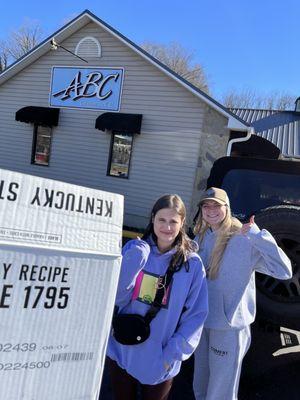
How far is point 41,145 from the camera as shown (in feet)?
45.7

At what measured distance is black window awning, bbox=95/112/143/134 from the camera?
464 inches

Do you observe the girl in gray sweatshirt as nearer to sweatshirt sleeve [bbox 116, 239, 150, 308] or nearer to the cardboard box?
sweatshirt sleeve [bbox 116, 239, 150, 308]

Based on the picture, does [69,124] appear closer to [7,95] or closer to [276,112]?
[7,95]

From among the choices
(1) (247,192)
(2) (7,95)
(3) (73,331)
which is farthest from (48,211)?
(2) (7,95)

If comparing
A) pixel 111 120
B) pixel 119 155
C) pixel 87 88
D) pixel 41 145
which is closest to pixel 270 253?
pixel 111 120

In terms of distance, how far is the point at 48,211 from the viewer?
56.0 inches

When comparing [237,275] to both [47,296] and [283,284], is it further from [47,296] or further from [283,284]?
[47,296]

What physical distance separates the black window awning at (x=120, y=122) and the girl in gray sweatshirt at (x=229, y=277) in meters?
9.49

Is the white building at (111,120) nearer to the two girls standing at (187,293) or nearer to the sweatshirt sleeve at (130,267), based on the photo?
the two girls standing at (187,293)

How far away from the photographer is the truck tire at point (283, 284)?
311 centimetres

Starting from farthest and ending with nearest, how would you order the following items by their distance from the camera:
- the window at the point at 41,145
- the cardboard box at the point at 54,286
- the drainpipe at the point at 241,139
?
1. the window at the point at 41,145
2. the drainpipe at the point at 241,139
3. the cardboard box at the point at 54,286

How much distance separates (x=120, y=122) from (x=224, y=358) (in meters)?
10.1

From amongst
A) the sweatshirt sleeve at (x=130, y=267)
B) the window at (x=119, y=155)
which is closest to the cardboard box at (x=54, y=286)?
the sweatshirt sleeve at (x=130, y=267)

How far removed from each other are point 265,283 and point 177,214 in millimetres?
1479
